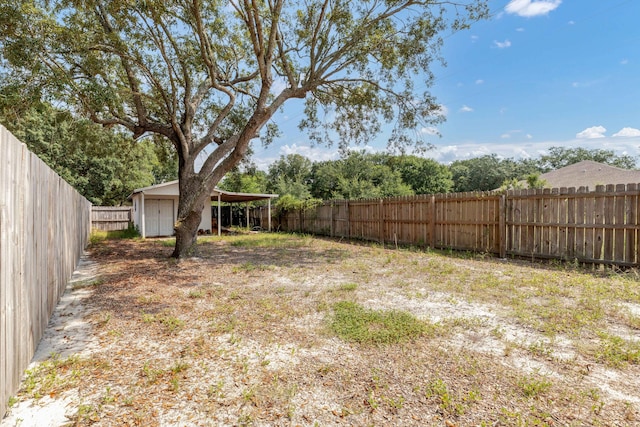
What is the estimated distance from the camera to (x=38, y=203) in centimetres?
300

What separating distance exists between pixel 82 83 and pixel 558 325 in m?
8.73

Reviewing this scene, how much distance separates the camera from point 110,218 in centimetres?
1825

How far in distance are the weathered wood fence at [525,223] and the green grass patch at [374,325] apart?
4.89m

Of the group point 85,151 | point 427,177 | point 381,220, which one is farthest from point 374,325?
point 427,177

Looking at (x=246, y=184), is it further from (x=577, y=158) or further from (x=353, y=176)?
(x=577, y=158)

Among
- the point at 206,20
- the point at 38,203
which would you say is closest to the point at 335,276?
the point at 38,203

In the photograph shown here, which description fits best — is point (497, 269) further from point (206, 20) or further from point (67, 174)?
point (67, 174)

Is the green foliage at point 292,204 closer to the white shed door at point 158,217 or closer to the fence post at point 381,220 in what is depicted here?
the fence post at point 381,220

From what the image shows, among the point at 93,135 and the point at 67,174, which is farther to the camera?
the point at 67,174

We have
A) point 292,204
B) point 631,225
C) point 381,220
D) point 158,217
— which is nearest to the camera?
point 631,225

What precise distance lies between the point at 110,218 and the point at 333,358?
19.4 metres

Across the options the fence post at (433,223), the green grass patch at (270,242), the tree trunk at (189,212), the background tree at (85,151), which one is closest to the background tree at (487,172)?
the green grass patch at (270,242)

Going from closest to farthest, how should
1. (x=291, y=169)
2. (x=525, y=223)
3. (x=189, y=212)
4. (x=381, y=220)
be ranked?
(x=525, y=223) < (x=189, y=212) < (x=381, y=220) < (x=291, y=169)

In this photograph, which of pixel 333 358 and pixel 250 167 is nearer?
pixel 333 358
